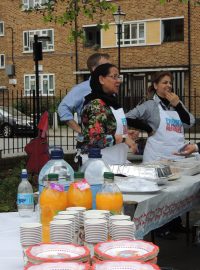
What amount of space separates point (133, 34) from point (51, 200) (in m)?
32.2

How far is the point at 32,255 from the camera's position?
215cm

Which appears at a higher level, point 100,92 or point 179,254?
point 100,92

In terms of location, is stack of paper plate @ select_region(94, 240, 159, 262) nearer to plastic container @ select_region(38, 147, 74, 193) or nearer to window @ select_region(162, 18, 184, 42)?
plastic container @ select_region(38, 147, 74, 193)

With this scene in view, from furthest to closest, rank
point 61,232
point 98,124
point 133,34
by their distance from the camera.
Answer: point 133,34 → point 98,124 → point 61,232

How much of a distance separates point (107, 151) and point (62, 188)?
1.64 m

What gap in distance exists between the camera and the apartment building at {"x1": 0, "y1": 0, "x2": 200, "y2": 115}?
31.8 metres

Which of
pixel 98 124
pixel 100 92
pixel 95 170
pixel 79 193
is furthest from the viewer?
pixel 100 92

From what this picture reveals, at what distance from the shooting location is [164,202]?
3.92 metres

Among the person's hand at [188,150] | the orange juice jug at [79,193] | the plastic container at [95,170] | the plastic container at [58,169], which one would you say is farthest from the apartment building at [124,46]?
the orange juice jug at [79,193]

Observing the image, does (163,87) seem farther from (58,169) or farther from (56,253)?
(56,253)

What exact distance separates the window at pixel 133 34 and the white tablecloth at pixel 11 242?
31.3 meters

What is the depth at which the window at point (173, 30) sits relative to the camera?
32.5 m

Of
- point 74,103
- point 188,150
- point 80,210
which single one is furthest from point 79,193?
point 74,103

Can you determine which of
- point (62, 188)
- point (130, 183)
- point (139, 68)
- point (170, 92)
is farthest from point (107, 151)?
point (139, 68)
